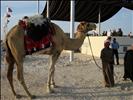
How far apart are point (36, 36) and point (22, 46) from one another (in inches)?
21.6

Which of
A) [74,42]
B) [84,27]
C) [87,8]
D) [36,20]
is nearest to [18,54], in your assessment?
[36,20]

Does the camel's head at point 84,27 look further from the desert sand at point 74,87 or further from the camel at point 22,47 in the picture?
the desert sand at point 74,87

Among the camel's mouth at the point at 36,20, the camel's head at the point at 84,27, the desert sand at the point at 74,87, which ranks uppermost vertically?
the camel's mouth at the point at 36,20

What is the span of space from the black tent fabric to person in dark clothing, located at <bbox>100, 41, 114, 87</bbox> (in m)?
14.4

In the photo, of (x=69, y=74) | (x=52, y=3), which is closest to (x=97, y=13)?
(x=52, y=3)

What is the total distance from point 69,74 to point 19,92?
4.18 meters

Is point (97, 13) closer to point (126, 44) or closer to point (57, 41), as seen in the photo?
point (126, 44)

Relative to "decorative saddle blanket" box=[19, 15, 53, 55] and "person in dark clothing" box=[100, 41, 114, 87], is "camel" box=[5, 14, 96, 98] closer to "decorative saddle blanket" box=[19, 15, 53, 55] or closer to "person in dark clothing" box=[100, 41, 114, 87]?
"decorative saddle blanket" box=[19, 15, 53, 55]

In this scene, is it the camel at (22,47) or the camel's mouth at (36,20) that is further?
the camel's mouth at (36,20)

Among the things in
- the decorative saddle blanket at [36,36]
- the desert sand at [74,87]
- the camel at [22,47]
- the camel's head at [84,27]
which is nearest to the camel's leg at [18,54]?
the camel at [22,47]

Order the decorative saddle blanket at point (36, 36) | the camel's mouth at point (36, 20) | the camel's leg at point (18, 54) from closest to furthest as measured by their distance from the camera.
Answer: the camel's leg at point (18, 54) → the decorative saddle blanket at point (36, 36) → the camel's mouth at point (36, 20)

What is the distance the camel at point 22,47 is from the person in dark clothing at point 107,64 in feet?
2.65

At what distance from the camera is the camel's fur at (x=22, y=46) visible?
35.9 ft

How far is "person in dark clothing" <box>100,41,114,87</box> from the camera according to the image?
1259cm
